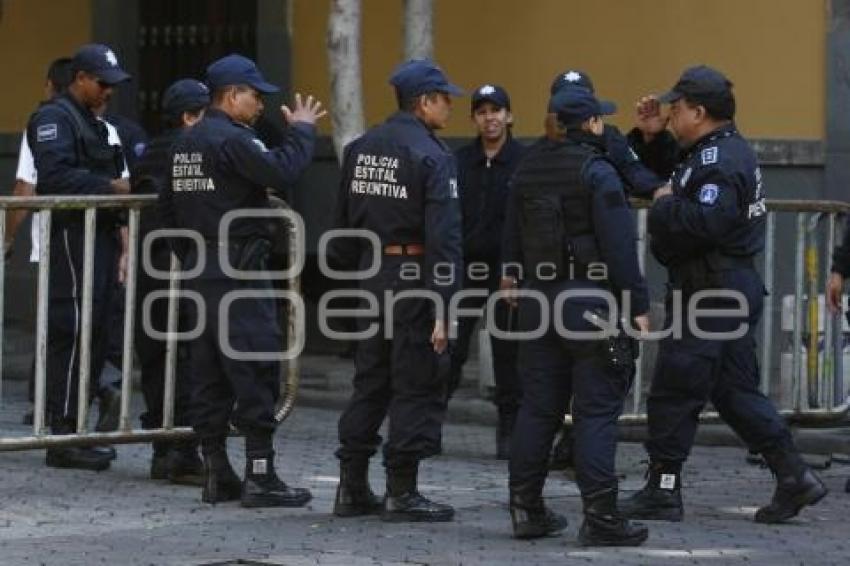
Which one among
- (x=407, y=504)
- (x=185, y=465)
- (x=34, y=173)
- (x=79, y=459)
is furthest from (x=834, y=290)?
(x=34, y=173)

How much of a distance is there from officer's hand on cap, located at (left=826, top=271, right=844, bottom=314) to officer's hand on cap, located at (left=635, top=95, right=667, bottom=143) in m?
1.27

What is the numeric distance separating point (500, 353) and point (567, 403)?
2.36 metres

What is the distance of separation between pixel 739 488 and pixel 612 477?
80.6 inches

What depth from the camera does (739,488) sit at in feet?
35.6

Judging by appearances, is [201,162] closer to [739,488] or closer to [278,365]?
[278,365]

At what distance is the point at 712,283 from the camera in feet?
31.6

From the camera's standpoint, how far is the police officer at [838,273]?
10641 mm

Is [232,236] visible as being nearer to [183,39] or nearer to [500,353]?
[500,353]

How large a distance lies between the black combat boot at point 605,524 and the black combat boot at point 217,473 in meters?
1.86

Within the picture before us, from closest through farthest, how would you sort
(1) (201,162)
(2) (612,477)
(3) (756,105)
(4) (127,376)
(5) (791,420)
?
(2) (612,477) → (1) (201,162) → (4) (127,376) → (5) (791,420) → (3) (756,105)

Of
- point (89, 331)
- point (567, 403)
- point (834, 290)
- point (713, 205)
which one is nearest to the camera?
point (567, 403)

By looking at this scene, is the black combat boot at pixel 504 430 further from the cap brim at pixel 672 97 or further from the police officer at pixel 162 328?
the cap brim at pixel 672 97

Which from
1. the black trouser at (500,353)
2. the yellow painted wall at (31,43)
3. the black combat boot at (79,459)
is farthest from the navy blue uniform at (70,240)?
the yellow painted wall at (31,43)

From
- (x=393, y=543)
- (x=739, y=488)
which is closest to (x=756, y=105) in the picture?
(x=739, y=488)
